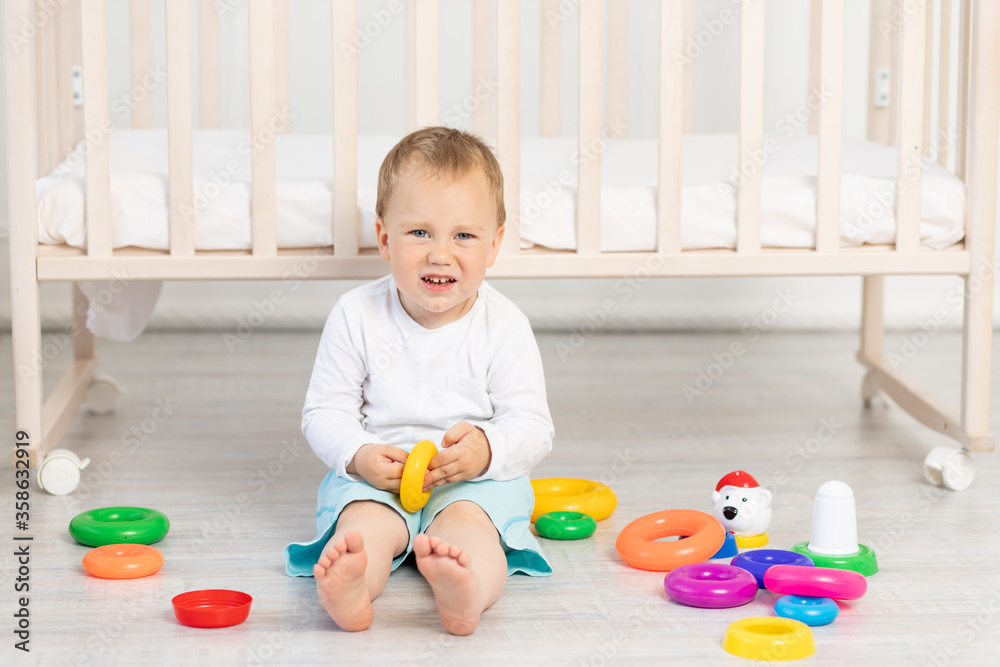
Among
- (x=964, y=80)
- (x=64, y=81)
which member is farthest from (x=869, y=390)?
(x=64, y=81)

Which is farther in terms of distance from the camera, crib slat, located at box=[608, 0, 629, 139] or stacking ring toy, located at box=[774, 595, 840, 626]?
crib slat, located at box=[608, 0, 629, 139]

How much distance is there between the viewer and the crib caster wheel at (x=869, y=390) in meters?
1.87

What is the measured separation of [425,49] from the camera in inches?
50.3

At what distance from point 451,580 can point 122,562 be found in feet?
1.31

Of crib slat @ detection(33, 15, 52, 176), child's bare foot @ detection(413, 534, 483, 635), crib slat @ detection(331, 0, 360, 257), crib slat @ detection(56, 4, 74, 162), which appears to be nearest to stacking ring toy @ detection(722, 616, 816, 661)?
child's bare foot @ detection(413, 534, 483, 635)

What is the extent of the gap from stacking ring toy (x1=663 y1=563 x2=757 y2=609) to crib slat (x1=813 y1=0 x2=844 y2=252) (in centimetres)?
55

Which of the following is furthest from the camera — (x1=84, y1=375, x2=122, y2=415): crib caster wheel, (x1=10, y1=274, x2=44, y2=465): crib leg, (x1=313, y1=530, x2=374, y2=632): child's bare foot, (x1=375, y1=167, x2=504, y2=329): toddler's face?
(x1=84, y1=375, x2=122, y2=415): crib caster wheel

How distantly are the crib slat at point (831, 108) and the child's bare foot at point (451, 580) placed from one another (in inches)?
29.2

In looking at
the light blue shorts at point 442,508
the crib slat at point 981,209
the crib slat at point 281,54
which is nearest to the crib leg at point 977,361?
the crib slat at point 981,209

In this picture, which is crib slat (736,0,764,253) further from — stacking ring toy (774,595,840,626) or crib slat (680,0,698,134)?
crib slat (680,0,698,134)

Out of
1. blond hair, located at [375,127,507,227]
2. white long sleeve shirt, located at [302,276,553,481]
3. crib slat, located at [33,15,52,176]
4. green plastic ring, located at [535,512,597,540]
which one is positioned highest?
crib slat, located at [33,15,52,176]

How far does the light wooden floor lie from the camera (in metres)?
0.92

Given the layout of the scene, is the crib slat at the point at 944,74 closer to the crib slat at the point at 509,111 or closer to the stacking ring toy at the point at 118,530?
the crib slat at the point at 509,111

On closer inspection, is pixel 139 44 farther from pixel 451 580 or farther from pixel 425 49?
pixel 451 580
